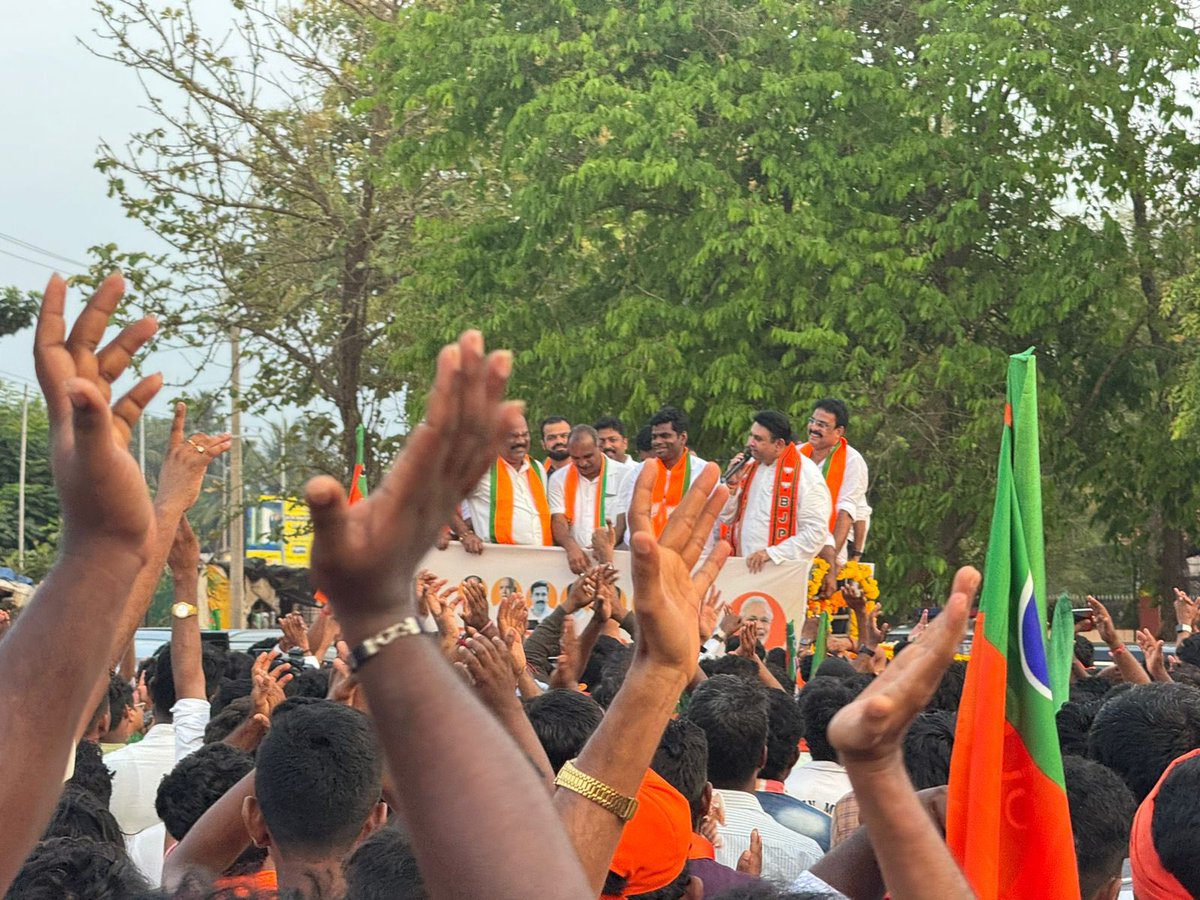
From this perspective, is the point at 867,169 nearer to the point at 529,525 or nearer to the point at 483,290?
the point at 483,290

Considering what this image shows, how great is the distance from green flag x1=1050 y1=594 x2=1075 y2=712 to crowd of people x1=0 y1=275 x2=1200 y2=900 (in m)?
0.21

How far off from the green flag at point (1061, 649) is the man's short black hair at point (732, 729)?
1145 mm

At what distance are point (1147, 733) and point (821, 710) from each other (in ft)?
4.41

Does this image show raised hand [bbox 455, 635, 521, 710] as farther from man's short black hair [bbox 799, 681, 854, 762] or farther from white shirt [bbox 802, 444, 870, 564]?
white shirt [bbox 802, 444, 870, 564]

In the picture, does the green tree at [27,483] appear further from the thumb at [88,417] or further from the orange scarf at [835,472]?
the thumb at [88,417]

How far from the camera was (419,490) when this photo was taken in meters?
1.53

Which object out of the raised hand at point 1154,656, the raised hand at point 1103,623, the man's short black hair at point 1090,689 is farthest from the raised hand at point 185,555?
the raised hand at point 1154,656

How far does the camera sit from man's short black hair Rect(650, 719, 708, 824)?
3926 mm

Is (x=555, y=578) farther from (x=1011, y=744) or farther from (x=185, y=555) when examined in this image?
(x=1011, y=744)

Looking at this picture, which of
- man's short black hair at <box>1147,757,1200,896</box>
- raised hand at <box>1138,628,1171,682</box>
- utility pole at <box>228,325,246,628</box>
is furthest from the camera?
utility pole at <box>228,325,246,628</box>

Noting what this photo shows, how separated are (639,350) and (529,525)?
294 inches

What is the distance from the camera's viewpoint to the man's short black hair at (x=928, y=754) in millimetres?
4223

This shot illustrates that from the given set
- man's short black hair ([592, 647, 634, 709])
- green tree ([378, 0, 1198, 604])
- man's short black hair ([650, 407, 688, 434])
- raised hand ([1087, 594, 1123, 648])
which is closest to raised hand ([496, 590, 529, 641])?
man's short black hair ([592, 647, 634, 709])

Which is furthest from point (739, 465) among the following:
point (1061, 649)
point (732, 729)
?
point (732, 729)
